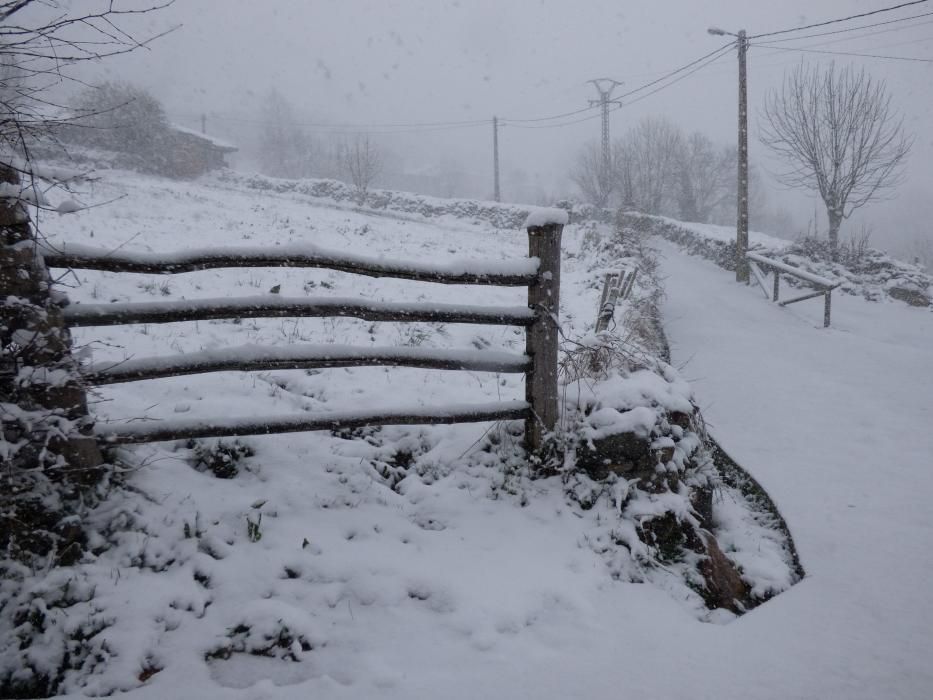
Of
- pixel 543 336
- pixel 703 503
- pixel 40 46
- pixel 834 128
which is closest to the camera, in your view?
pixel 40 46

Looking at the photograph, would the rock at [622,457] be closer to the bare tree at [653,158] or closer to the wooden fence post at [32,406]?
the wooden fence post at [32,406]

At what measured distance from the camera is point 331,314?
286 cm

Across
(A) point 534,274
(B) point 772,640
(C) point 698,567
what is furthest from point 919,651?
(A) point 534,274

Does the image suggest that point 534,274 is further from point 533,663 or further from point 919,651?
point 919,651

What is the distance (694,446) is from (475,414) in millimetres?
1511

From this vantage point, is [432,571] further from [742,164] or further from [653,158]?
[653,158]

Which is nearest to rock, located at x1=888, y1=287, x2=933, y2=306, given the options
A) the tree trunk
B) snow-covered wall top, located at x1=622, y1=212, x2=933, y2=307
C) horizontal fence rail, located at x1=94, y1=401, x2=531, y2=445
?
snow-covered wall top, located at x1=622, y1=212, x2=933, y2=307

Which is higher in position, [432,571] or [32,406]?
[32,406]

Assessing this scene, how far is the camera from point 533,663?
223 cm

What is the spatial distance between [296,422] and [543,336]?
1.55 metres

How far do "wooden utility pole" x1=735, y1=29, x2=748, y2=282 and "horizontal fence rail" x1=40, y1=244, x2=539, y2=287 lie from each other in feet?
46.5

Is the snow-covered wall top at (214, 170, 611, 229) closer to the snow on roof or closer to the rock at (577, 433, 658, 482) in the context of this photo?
the snow on roof

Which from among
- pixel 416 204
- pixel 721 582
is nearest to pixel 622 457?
pixel 721 582

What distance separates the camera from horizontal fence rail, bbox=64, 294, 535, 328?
2.49 m
